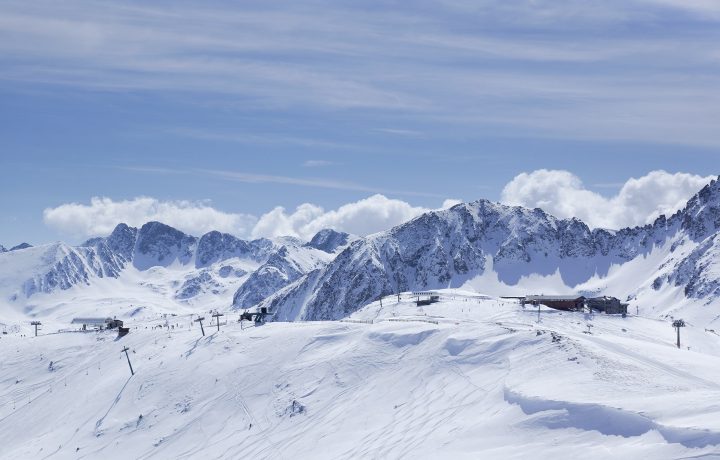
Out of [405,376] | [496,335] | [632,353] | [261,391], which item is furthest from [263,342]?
[632,353]

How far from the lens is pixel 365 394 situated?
6134 cm

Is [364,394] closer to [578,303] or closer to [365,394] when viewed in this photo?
[365,394]

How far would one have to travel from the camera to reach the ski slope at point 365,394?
130ft

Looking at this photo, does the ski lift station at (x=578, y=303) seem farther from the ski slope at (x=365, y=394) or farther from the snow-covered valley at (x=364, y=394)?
the snow-covered valley at (x=364, y=394)

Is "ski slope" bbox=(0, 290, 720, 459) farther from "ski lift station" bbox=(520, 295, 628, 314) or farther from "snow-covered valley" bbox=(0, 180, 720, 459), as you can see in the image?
"ski lift station" bbox=(520, 295, 628, 314)

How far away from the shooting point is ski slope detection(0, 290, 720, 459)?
39625 millimetres

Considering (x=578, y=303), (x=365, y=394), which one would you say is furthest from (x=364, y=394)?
(x=578, y=303)

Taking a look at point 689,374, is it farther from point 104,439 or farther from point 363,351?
point 104,439

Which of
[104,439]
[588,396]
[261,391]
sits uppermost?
[588,396]

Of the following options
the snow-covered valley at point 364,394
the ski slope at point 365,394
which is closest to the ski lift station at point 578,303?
the ski slope at point 365,394

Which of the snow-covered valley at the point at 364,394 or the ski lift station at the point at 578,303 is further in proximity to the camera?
the ski lift station at the point at 578,303

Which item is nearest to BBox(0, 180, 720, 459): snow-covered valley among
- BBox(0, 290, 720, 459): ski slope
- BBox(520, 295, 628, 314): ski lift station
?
BBox(0, 290, 720, 459): ski slope

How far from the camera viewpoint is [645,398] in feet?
133

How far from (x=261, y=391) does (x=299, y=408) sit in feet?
24.8
